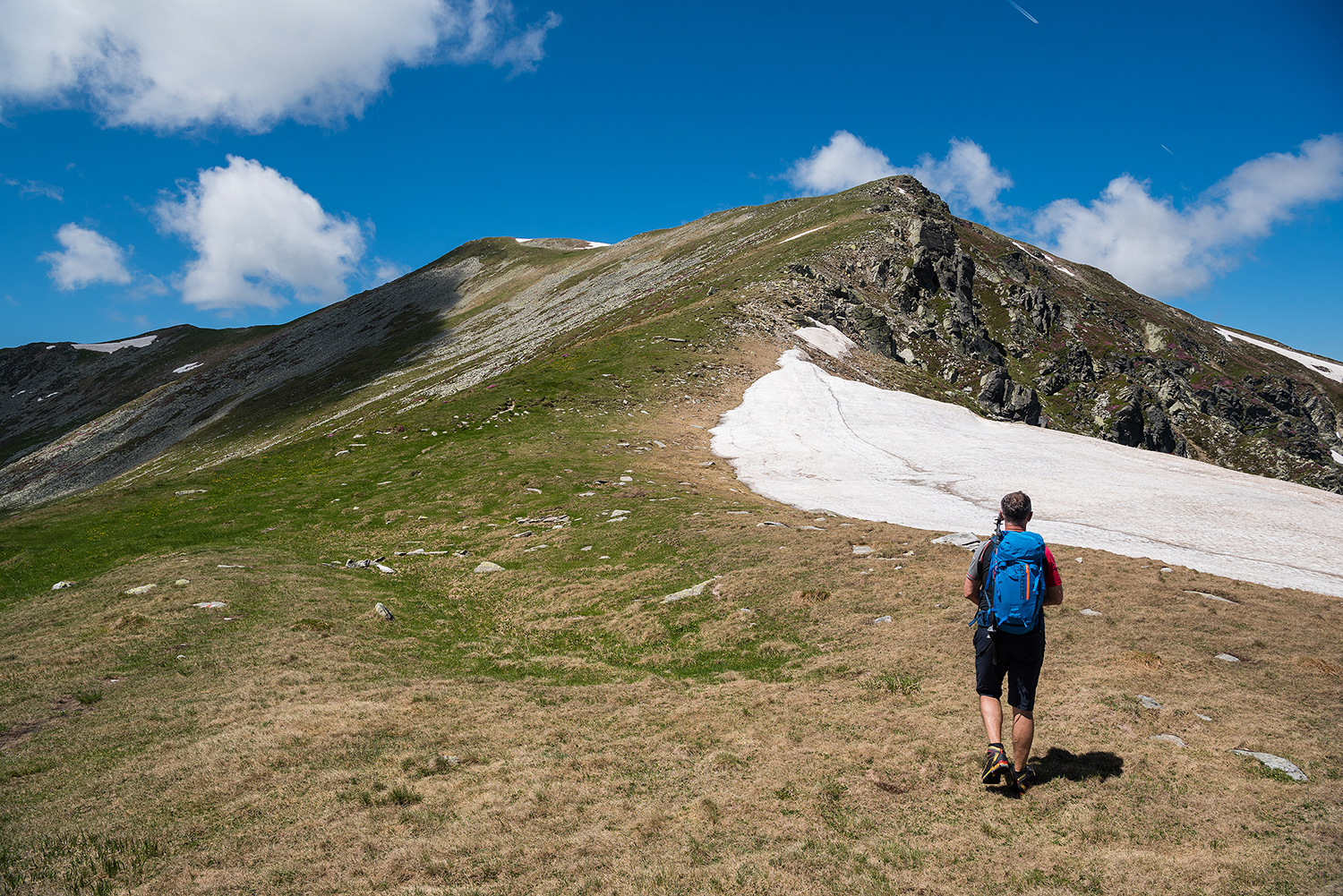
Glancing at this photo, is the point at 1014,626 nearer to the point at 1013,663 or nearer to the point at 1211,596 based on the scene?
the point at 1013,663

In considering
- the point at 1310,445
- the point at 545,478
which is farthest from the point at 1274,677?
the point at 1310,445

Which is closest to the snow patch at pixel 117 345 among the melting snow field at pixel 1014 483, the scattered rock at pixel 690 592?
the melting snow field at pixel 1014 483

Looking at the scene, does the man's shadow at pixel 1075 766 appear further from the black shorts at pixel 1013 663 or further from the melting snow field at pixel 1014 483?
the melting snow field at pixel 1014 483

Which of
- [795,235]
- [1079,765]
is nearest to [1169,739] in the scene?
[1079,765]

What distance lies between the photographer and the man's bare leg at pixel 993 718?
8.94 meters

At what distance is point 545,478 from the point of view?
3173 cm

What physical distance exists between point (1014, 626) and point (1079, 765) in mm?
2456

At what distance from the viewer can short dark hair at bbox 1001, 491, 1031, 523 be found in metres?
9.15

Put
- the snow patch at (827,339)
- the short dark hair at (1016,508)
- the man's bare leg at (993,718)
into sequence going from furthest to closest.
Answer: the snow patch at (827,339), the short dark hair at (1016,508), the man's bare leg at (993,718)

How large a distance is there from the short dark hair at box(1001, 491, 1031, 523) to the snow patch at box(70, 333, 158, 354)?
233m

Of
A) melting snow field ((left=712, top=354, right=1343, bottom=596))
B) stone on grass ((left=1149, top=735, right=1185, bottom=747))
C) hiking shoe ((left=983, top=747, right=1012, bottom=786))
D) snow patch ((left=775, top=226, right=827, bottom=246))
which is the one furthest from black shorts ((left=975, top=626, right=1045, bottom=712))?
snow patch ((left=775, top=226, right=827, bottom=246))

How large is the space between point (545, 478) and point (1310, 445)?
447 ft

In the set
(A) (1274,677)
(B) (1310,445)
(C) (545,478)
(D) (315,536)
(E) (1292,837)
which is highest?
(B) (1310,445)

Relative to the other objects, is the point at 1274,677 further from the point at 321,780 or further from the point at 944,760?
the point at 321,780
